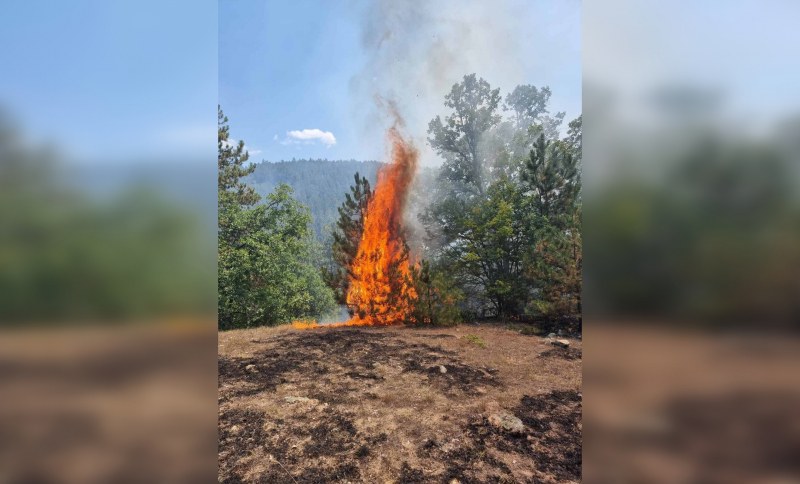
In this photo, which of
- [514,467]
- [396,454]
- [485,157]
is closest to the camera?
[514,467]

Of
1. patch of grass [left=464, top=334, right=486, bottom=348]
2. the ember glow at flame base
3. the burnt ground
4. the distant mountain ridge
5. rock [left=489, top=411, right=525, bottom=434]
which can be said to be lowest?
patch of grass [left=464, top=334, right=486, bottom=348]

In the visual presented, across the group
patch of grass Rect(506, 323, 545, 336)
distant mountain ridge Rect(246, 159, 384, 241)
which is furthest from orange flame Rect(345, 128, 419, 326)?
patch of grass Rect(506, 323, 545, 336)

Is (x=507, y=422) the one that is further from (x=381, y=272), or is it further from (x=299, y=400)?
(x=381, y=272)

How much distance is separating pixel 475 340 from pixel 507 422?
4067mm

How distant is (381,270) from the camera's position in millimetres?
9688

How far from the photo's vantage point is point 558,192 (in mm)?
10219

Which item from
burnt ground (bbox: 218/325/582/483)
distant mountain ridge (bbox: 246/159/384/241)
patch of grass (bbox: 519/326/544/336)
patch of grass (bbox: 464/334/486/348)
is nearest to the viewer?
burnt ground (bbox: 218/325/582/483)

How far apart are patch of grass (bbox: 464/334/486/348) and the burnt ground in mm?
354

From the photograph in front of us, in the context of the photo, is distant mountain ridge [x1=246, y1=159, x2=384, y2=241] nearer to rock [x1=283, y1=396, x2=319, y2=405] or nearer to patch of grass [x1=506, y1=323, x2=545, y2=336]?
patch of grass [x1=506, y1=323, x2=545, y2=336]

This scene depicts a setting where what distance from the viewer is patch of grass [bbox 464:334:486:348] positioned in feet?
24.7
